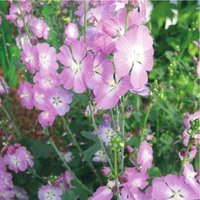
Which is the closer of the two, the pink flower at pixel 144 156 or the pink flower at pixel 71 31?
the pink flower at pixel 144 156

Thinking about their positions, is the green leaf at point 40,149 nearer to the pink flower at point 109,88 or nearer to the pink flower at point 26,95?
the pink flower at point 26,95

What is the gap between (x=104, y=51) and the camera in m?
0.70

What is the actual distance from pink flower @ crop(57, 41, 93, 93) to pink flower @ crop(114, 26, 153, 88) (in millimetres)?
115

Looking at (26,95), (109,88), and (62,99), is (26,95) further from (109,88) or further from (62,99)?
(109,88)

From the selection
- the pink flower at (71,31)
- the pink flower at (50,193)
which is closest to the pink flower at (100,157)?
the pink flower at (50,193)

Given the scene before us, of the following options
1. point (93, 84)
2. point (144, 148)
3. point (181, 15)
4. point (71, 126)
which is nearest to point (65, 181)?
point (71, 126)

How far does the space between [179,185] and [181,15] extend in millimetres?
2790

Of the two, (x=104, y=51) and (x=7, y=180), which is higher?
(x=104, y=51)

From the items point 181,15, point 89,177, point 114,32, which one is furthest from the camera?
point 181,15

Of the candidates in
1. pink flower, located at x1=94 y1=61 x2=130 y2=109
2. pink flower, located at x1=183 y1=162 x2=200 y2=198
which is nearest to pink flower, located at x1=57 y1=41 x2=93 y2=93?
pink flower, located at x1=94 y1=61 x2=130 y2=109

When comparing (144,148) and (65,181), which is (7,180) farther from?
(144,148)

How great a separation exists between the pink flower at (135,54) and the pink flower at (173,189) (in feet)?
1.38

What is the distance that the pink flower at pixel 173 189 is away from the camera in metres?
0.85

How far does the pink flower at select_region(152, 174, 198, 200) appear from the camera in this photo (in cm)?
85
